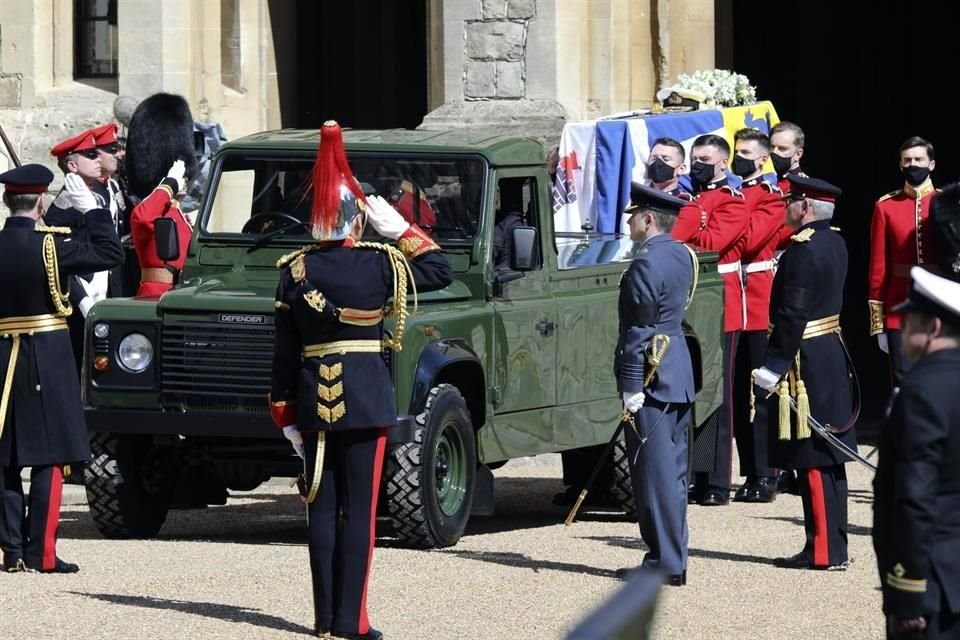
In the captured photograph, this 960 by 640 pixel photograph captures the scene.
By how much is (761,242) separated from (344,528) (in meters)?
4.73

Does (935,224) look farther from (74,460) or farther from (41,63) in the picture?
(41,63)

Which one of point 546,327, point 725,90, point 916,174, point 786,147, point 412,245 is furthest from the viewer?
point 725,90

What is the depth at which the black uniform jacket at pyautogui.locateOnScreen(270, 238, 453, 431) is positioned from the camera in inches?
286

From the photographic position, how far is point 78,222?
9328 millimetres

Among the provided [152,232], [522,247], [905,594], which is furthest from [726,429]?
[905,594]

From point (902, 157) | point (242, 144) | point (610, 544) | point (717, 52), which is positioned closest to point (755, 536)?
point (610, 544)

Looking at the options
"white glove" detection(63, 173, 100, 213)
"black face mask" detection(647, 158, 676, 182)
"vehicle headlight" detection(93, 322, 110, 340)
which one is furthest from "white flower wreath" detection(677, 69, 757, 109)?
"vehicle headlight" detection(93, 322, 110, 340)

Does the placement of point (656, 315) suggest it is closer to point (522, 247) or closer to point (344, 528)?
point (522, 247)

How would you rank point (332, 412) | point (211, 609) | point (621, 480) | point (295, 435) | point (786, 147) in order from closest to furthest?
point (332, 412)
point (295, 435)
point (211, 609)
point (621, 480)
point (786, 147)

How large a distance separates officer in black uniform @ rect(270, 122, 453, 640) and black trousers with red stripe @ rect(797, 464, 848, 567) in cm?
224

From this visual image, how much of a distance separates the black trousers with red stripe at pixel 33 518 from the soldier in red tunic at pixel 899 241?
426cm

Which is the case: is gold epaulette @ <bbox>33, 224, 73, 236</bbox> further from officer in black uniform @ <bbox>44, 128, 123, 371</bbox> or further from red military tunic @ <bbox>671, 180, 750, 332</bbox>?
red military tunic @ <bbox>671, 180, 750, 332</bbox>

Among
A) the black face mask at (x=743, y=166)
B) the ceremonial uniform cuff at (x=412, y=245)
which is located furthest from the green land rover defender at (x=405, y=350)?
the ceremonial uniform cuff at (x=412, y=245)

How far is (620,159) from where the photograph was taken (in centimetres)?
1309
